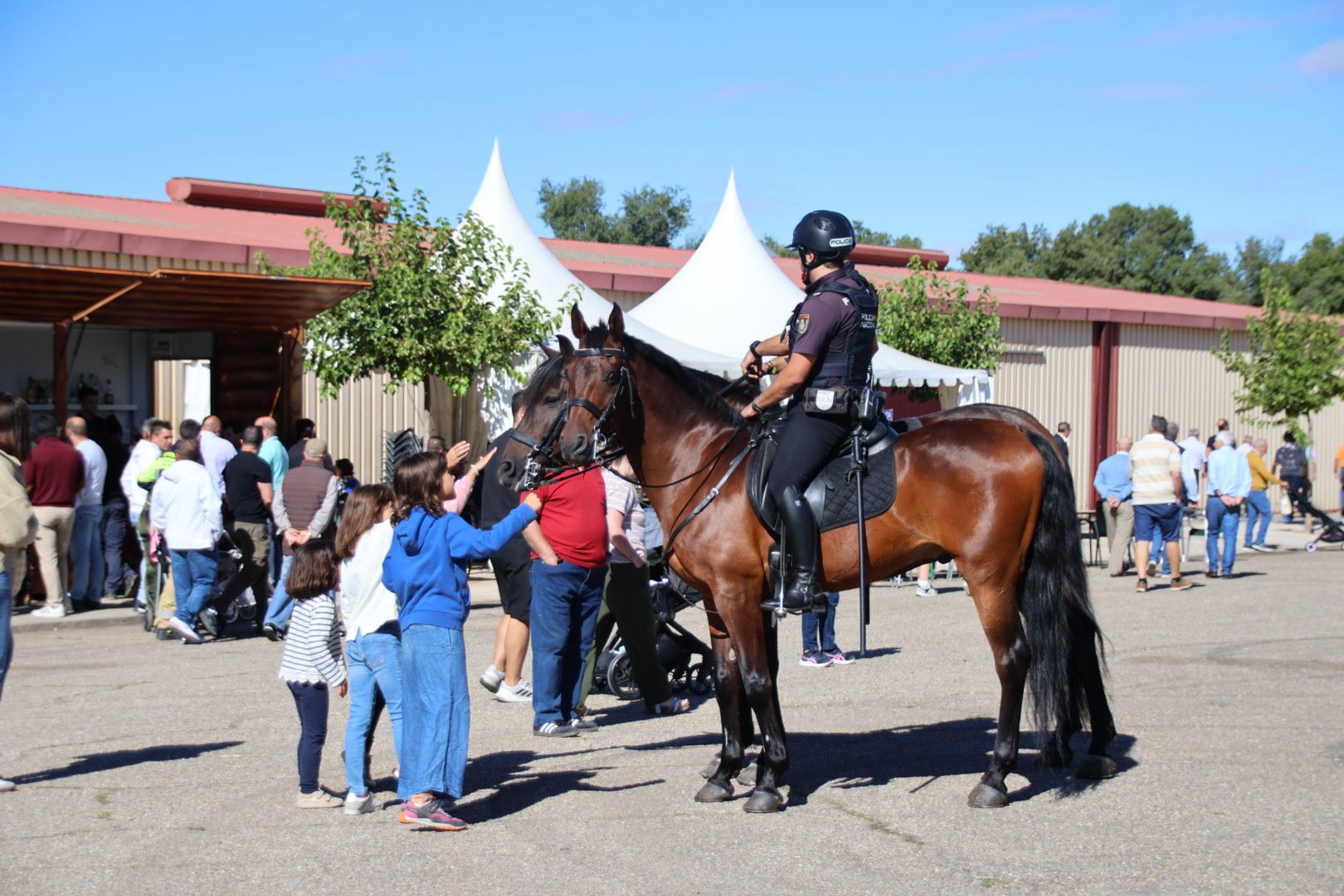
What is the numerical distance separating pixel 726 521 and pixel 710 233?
1421 cm

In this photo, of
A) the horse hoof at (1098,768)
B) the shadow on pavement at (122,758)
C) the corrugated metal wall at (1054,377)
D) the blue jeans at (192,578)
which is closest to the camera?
the horse hoof at (1098,768)

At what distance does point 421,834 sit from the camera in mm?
6078

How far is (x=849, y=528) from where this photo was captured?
22.1 feet

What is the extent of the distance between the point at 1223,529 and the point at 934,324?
5.98m

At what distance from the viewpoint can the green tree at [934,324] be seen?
21469 mm

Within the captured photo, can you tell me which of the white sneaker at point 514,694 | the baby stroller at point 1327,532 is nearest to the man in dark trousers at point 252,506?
the white sneaker at point 514,694

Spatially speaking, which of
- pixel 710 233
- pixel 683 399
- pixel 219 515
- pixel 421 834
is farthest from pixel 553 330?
pixel 421 834

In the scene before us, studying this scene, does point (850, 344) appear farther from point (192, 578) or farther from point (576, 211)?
point (576, 211)

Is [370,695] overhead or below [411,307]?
below

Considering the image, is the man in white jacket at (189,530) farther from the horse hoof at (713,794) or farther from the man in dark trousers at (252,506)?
the horse hoof at (713,794)

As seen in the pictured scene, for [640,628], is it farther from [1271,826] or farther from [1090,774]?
[1271,826]

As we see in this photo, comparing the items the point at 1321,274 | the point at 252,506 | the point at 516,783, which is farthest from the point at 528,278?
the point at 1321,274

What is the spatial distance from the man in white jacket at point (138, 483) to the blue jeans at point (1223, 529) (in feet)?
43.4

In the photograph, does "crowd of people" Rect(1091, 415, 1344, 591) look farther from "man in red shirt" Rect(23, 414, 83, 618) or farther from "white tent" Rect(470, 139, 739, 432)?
"man in red shirt" Rect(23, 414, 83, 618)
